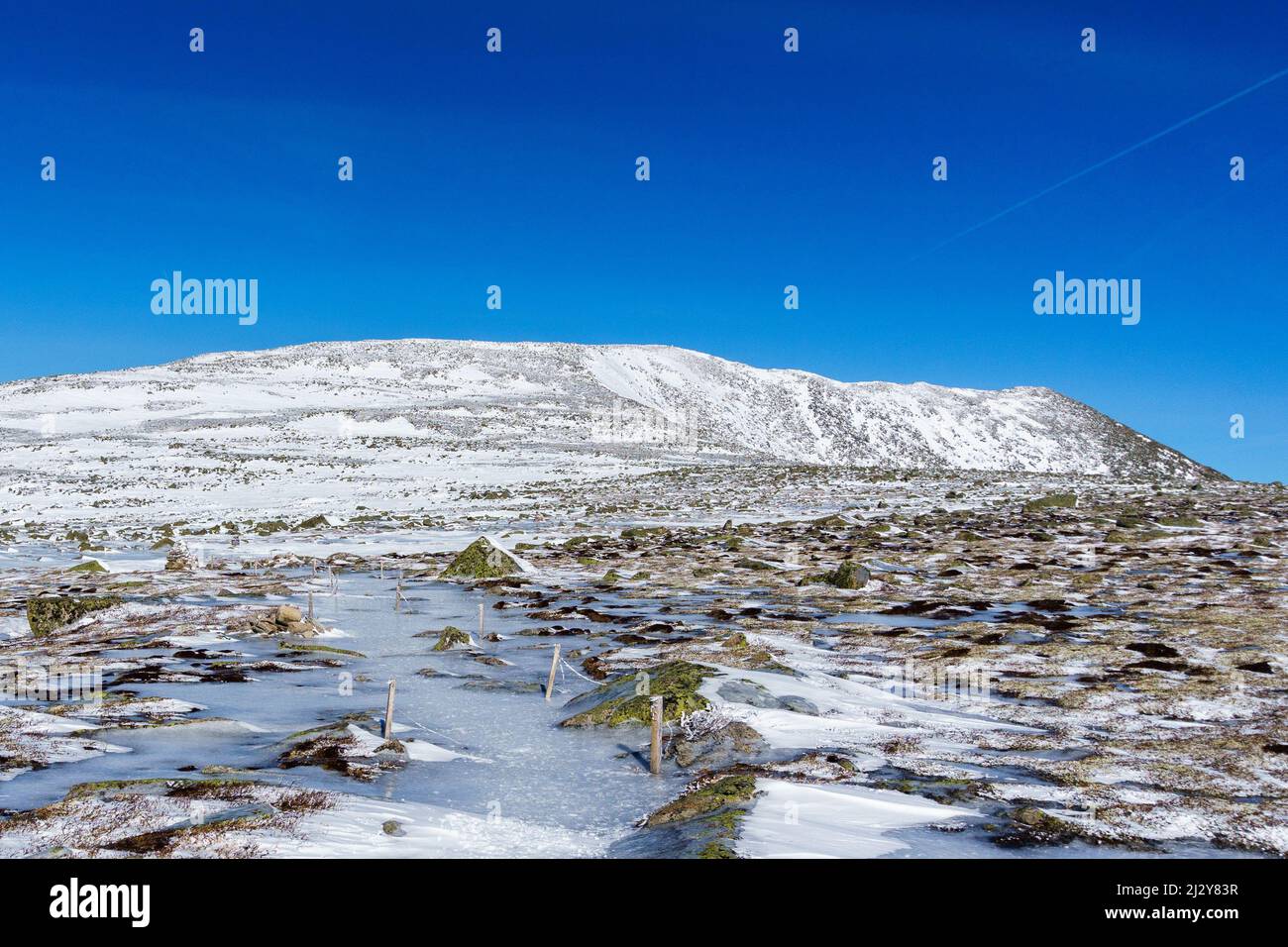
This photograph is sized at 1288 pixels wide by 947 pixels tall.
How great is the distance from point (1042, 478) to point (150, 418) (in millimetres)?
78491

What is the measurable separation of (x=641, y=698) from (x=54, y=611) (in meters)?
14.4

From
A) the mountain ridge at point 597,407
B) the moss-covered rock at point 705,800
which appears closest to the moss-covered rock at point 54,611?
the moss-covered rock at point 705,800

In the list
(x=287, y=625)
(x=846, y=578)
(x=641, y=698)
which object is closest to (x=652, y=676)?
(x=641, y=698)

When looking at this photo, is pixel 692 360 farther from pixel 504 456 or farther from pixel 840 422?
pixel 504 456

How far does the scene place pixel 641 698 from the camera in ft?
33.4

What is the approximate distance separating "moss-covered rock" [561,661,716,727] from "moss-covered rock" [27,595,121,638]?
12.9 m

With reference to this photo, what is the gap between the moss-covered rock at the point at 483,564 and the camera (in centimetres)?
2461

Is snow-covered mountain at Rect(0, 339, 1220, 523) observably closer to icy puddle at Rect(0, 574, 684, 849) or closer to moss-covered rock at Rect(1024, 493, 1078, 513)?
moss-covered rock at Rect(1024, 493, 1078, 513)

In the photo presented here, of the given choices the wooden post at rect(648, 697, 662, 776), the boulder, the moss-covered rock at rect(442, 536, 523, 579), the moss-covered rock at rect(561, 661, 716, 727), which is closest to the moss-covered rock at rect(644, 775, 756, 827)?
the wooden post at rect(648, 697, 662, 776)

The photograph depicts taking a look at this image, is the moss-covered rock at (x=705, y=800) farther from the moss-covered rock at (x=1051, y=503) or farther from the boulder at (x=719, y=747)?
the moss-covered rock at (x=1051, y=503)

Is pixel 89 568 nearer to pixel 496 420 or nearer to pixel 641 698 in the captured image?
pixel 641 698

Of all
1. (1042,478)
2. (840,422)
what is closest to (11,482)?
(1042,478)

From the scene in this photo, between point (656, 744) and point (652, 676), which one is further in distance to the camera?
point (652, 676)

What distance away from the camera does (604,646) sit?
15.0 meters
